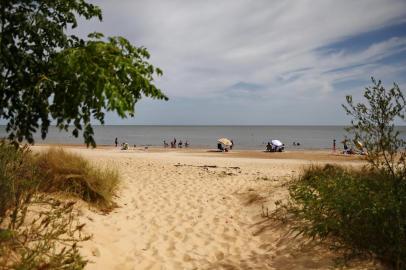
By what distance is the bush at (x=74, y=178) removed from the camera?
7.23 metres

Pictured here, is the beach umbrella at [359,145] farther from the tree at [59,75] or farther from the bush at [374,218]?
the tree at [59,75]

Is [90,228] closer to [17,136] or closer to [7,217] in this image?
[7,217]

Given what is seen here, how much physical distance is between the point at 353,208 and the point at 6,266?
13.8ft

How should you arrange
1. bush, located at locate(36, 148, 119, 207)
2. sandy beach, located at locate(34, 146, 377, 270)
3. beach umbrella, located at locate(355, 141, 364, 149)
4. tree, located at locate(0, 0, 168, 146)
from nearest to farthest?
tree, located at locate(0, 0, 168, 146), beach umbrella, located at locate(355, 141, 364, 149), sandy beach, located at locate(34, 146, 377, 270), bush, located at locate(36, 148, 119, 207)

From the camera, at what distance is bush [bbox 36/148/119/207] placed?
723 cm

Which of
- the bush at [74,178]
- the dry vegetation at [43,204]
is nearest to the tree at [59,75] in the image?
the dry vegetation at [43,204]

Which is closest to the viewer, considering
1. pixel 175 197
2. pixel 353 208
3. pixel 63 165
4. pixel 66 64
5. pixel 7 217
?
pixel 66 64

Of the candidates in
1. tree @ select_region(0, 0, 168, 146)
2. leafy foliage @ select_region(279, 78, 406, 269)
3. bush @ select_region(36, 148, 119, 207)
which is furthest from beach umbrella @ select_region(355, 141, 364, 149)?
bush @ select_region(36, 148, 119, 207)

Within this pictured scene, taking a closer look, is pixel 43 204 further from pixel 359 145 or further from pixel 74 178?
pixel 359 145

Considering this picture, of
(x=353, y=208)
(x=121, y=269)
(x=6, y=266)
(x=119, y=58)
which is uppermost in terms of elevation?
(x=119, y=58)

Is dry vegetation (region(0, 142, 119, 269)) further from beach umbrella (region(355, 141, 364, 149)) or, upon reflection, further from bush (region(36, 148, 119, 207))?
beach umbrella (region(355, 141, 364, 149))

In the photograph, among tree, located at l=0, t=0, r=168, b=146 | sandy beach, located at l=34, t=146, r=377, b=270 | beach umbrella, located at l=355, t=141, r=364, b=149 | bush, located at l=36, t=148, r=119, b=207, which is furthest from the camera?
bush, located at l=36, t=148, r=119, b=207

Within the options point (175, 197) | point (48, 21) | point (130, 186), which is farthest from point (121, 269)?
point (130, 186)

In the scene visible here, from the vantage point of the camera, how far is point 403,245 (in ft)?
13.8
